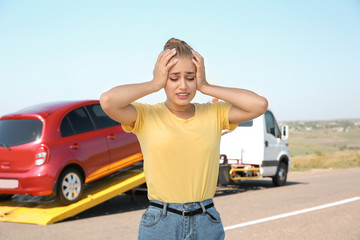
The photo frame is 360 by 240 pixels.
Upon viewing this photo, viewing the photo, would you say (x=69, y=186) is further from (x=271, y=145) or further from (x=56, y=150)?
(x=271, y=145)

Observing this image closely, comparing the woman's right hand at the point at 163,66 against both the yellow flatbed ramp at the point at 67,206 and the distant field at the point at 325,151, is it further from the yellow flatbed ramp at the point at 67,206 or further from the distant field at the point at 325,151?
the distant field at the point at 325,151

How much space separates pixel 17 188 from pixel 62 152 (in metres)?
0.94

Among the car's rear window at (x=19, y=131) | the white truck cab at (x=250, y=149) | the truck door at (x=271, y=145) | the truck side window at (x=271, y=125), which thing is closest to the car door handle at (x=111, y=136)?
the car's rear window at (x=19, y=131)

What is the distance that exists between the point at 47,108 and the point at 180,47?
6.29 metres

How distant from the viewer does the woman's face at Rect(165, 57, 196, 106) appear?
8.07ft

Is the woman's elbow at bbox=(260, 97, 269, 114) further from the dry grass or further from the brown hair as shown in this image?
the dry grass

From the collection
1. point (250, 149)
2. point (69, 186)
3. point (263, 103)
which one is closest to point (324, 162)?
point (250, 149)

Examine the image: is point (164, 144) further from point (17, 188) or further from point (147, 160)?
point (17, 188)

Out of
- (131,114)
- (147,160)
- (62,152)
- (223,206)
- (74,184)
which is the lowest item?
(223,206)

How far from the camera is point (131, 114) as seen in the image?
8.11 ft

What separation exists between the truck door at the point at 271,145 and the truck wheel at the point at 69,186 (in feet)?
19.4

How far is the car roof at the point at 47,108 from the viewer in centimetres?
810

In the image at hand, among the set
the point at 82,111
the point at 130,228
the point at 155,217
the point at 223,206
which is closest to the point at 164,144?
the point at 155,217

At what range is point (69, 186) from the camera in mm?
7934
